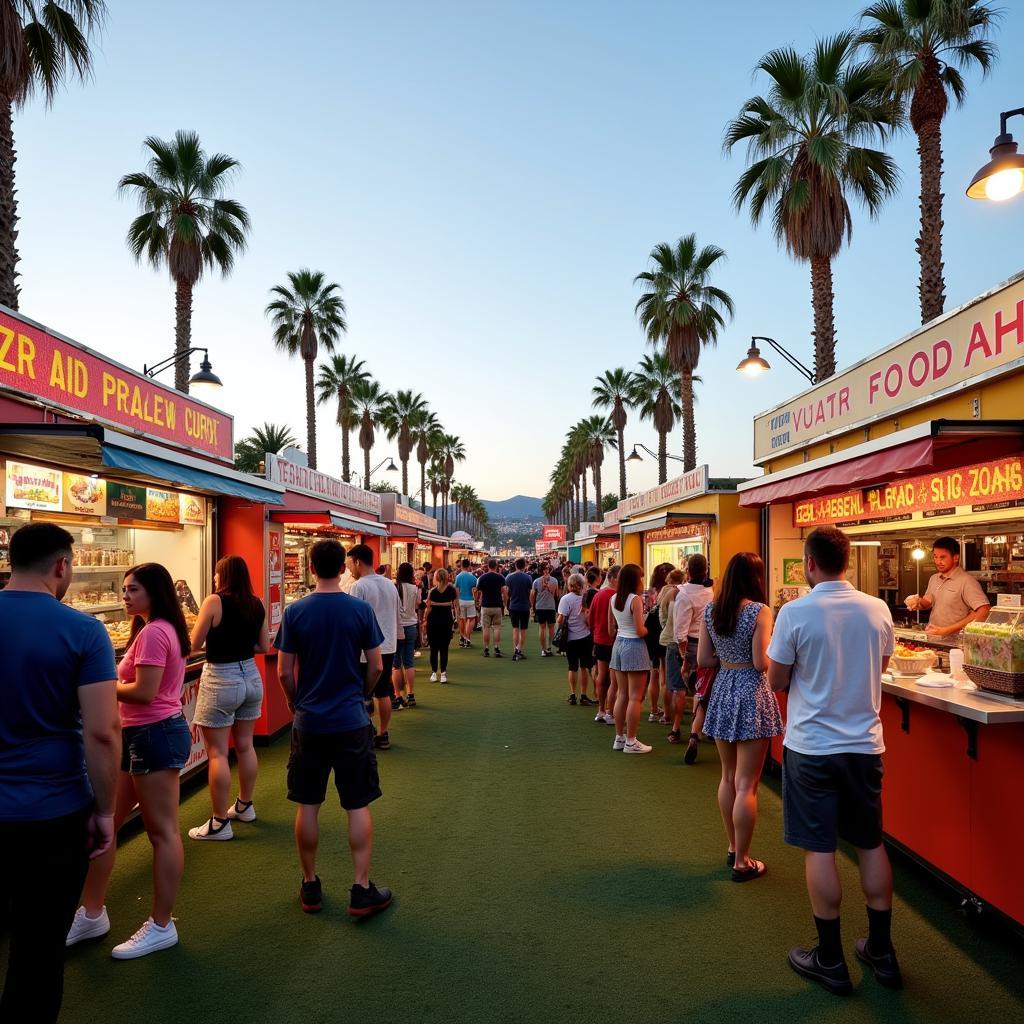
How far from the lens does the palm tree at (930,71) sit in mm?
11391

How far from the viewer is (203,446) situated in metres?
9.41

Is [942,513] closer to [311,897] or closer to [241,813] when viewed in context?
[311,897]

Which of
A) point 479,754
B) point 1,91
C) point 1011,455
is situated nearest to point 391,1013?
point 479,754

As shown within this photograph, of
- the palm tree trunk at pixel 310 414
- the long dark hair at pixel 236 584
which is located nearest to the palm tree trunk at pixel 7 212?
the long dark hair at pixel 236 584

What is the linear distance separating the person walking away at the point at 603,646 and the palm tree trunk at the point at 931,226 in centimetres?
717

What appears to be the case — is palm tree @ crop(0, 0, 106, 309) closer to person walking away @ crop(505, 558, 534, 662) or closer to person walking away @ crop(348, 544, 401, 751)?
person walking away @ crop(348, 544, 401, 751)

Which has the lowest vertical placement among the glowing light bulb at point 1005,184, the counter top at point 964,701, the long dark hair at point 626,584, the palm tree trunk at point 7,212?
the counter top at point 964,701

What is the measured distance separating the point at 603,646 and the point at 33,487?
584 centimetres

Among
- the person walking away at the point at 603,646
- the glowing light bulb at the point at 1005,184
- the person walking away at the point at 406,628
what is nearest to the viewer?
the glowing light bulb at the point at 1005,184

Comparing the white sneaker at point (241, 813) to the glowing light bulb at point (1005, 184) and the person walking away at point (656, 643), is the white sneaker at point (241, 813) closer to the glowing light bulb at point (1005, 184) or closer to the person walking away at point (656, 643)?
the person walking away at point (656, 643)

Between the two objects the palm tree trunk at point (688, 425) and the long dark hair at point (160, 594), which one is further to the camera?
the palm tree trunk at point (688, 425)

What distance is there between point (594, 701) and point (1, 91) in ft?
34.6

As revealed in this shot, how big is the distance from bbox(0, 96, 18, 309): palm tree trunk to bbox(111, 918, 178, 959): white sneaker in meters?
7.38

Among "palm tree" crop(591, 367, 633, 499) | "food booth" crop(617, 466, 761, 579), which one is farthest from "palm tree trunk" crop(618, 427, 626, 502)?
"food booth" crop(617, 466, 761, 579)
